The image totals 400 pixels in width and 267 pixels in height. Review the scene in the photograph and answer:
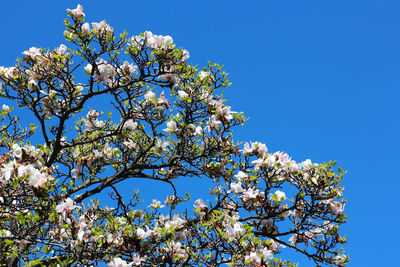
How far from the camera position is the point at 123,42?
22.5 ft

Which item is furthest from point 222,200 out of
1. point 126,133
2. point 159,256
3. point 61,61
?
point 61,61

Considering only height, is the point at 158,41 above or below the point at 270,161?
above

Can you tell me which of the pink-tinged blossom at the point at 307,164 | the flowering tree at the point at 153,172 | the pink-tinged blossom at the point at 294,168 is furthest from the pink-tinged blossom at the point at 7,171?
the pink-tinged blossom at the point at 307,164

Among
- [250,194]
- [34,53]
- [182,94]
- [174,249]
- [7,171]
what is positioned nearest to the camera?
[7,171]

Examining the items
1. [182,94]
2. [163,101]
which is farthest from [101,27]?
[182,94]

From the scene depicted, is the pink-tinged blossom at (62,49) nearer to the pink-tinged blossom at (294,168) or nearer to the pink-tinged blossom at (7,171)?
the pink-tinged blossom at (7,171)

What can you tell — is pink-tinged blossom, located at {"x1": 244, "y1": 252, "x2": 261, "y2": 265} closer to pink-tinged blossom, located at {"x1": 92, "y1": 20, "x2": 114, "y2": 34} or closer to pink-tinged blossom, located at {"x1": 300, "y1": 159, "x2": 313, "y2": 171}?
pink-tinged blossom, located at {"x1": 300, "y1": 159, "x2": 313, "y2": 171}

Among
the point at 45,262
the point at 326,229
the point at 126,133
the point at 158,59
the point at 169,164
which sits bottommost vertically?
the point at 45,262

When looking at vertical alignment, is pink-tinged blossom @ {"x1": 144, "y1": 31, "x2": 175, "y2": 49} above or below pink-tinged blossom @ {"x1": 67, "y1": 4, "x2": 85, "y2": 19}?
below

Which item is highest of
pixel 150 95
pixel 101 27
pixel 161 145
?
pixel 101 27

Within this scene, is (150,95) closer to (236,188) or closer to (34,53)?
(34,53)

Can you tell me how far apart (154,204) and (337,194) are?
3.28 m

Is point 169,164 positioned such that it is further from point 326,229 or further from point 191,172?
point 326,229

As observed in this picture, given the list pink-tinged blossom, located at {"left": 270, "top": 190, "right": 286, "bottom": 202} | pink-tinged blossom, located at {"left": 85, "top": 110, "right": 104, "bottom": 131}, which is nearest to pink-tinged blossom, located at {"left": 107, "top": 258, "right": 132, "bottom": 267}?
pink-tinged blossom, located at {"left": 270, "top": 190, "right": 286, "bottom": 202}
